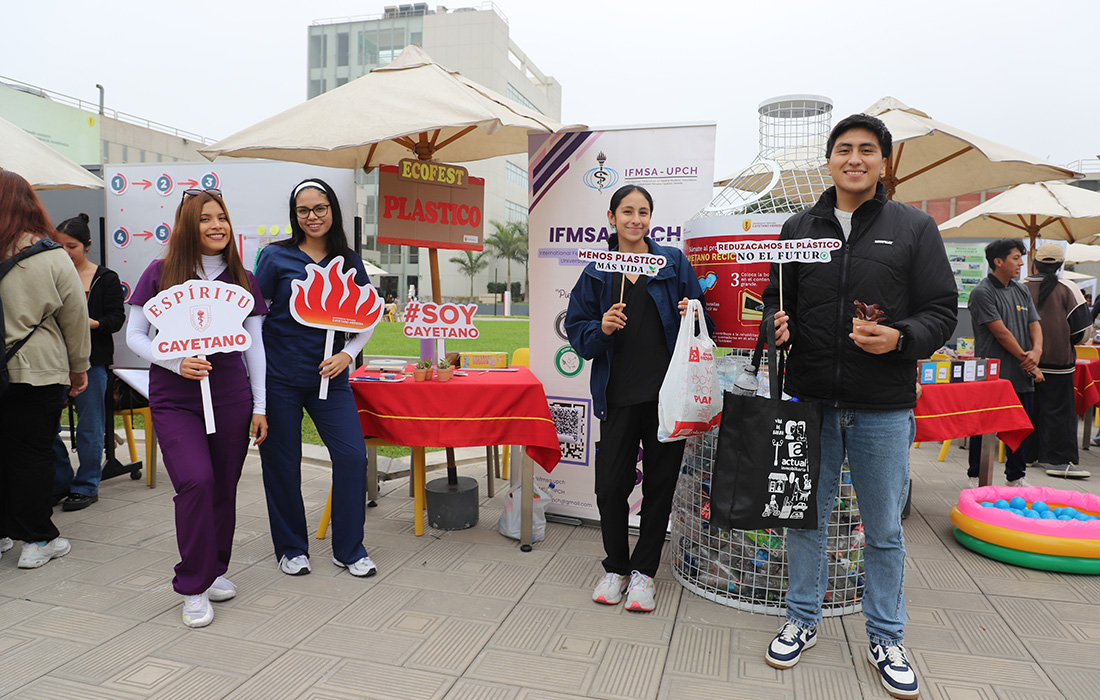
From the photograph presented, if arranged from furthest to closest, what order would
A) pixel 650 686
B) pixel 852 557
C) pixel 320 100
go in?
pixel 320 100 → pixel 852 557 → pixel 650 686

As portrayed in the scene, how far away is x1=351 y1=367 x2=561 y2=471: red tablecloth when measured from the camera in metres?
3.85

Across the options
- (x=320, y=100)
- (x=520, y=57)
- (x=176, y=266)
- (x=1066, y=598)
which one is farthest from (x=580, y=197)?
(x=520, y=57)

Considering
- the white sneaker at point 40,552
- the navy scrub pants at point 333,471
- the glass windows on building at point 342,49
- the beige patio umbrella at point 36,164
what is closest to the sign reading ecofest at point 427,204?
the navy scrub pants at point 333,471

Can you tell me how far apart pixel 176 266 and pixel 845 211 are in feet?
9.46

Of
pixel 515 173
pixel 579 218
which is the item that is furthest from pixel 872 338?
pixel 515 173

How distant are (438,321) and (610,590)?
1.86 m

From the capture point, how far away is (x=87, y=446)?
15.2 ft

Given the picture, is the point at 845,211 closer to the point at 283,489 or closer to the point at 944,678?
the point at 944,678

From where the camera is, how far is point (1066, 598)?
336cm

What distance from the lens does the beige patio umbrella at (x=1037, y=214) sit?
6918 mm

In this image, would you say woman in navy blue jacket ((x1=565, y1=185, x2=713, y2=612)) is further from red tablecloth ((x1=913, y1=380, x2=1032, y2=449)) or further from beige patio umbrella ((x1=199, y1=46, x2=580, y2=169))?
red tablecloth ((x1=913, y1=380, x2=1032, y2=449))

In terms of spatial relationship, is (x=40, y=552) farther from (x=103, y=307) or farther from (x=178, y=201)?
(x=178, y=201)

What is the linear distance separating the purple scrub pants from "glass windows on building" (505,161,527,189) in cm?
5254

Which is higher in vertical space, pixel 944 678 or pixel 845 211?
pixel 845 211
